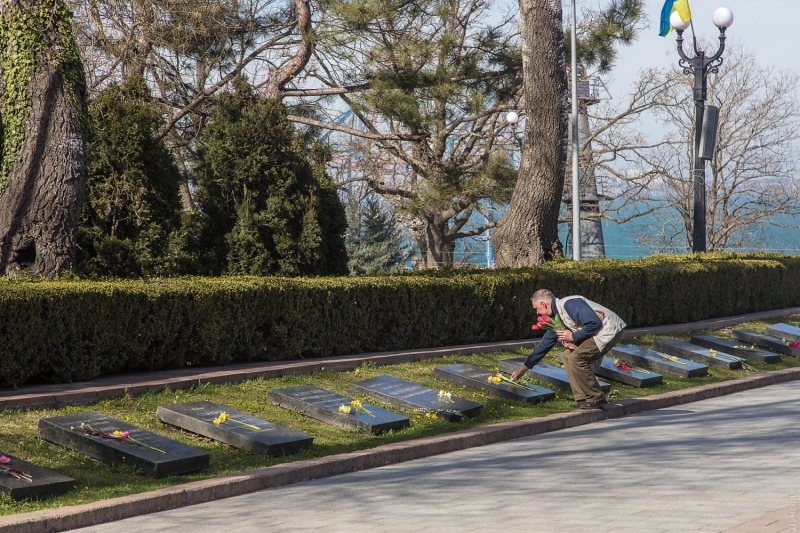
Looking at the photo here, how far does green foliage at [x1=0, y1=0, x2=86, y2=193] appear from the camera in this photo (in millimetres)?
9680

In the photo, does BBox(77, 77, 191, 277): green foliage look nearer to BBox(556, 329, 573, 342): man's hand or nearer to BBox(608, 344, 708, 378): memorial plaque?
BBox(556, 329, 573, 342): man's hand

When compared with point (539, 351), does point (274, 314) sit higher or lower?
higher

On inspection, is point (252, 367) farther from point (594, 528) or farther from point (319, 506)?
point (594, 528)

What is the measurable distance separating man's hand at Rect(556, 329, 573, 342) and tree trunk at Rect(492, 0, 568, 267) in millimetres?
5385

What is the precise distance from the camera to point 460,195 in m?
19.9

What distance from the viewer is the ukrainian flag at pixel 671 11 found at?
643 inches

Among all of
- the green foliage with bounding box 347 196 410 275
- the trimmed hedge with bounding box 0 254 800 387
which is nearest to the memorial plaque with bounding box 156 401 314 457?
the trimmed hedge with bounding box 0 254 800 387

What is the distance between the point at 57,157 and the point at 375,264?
1340 centimetres

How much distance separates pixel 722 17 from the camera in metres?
16.5

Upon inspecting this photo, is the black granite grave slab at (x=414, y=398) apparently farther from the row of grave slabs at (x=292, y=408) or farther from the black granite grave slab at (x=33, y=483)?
the black granite grave slab at (x=33, y=483)

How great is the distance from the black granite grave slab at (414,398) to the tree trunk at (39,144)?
12.5 feet

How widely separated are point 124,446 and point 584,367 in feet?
16.4

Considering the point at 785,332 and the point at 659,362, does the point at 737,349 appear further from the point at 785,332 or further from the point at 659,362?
the point at 659,362

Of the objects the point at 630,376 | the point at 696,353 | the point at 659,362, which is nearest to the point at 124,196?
the point at 630,376
